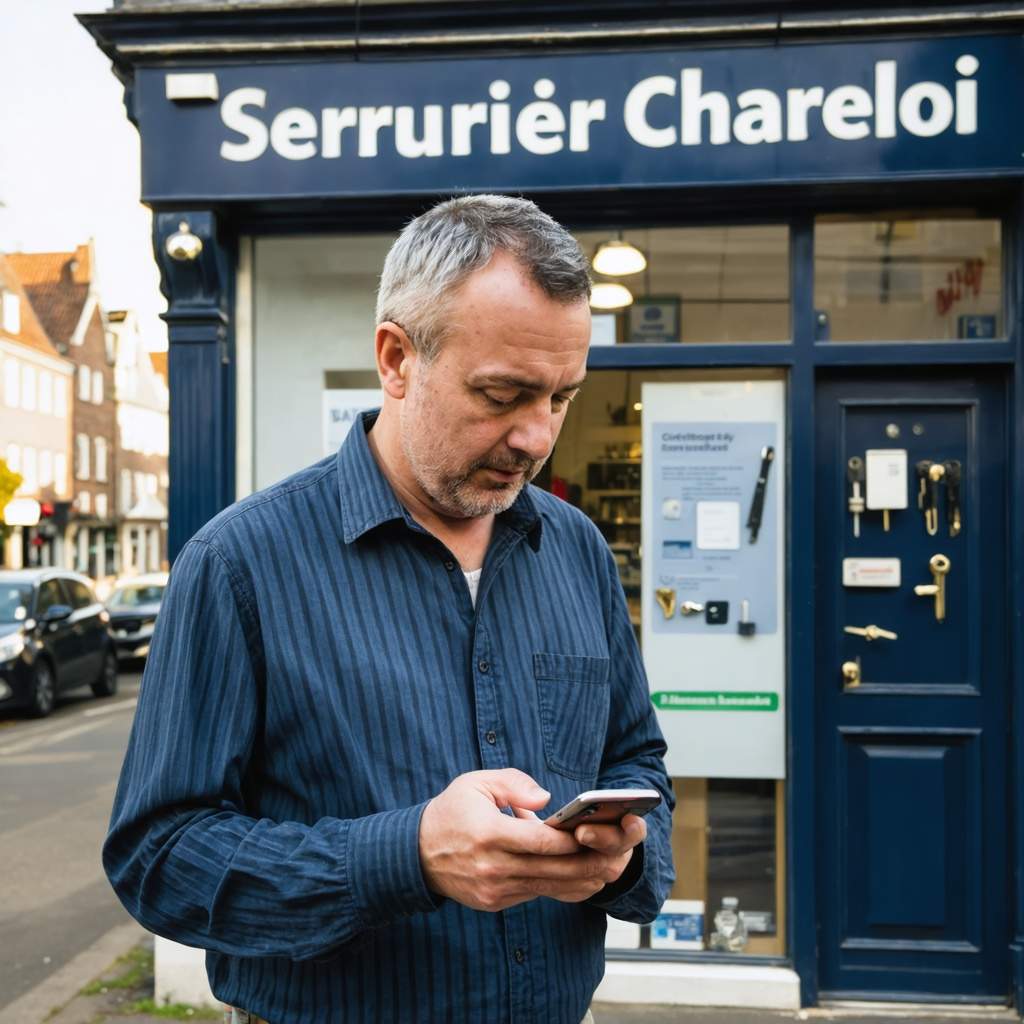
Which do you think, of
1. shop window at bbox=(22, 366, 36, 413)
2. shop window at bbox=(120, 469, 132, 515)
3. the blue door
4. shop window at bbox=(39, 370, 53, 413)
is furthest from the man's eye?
shop window at bbox=(120, 469, 132, 515)

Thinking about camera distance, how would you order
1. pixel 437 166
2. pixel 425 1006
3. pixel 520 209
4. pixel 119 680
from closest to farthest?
pixel 425 1006 → pixel 520 209 → pixel 437 166 → pixel 119 680

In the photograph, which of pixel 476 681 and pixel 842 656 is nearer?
pixel 476 681

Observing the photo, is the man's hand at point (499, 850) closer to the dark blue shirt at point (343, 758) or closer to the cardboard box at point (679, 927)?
the dark blue shirt at point (343, 758)

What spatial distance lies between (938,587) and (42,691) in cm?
1100

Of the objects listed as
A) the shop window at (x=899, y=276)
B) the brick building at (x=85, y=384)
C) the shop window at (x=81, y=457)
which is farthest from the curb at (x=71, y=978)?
the shop window at (x=81, y=457)

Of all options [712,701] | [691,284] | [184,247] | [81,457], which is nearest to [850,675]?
[712,701]

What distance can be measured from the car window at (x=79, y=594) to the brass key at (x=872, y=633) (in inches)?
460

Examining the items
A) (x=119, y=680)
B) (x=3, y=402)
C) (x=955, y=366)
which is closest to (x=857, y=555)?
(x=955, y=366)

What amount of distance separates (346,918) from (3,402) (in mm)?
39951

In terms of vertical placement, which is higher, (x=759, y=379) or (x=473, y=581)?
(x=759, y=379)

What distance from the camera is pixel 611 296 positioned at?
4.59m

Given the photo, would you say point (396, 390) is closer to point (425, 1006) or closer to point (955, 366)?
point (425, 1006)

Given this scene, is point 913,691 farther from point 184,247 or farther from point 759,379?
point 184,247

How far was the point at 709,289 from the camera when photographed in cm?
451
